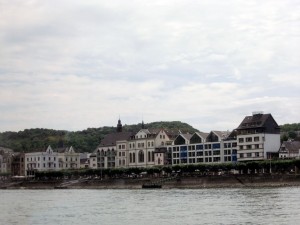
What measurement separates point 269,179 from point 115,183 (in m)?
36.4

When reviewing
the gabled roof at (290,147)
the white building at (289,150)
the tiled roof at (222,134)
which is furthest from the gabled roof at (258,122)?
the tiled roof at (222,134)

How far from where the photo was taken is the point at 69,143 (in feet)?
588

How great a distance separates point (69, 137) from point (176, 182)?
3176 inches

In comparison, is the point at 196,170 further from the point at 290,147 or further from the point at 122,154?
the point at 122,154

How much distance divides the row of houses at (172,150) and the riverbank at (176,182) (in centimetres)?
1984

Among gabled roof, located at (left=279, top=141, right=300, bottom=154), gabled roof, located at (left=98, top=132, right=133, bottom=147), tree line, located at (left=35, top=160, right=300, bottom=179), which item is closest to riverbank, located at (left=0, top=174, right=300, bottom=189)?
tree line, located at (left=35, top=160, right=300, bottom=179)

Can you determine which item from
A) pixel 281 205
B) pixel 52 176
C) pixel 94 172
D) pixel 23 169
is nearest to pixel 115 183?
pixel 94 172

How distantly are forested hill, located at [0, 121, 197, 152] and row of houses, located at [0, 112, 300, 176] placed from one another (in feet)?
12.0

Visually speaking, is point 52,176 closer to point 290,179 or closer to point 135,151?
point 135,151

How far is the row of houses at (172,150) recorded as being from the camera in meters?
118

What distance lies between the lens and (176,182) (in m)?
106

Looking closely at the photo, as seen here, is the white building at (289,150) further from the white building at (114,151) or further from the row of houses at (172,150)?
the white building at (114,151)

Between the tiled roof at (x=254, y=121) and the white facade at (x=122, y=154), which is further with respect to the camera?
the white facade at (x=122, y=154)

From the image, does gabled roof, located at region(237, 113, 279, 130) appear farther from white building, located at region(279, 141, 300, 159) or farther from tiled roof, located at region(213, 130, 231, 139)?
tiled roof, located at region(213, 130, 231, 139)
